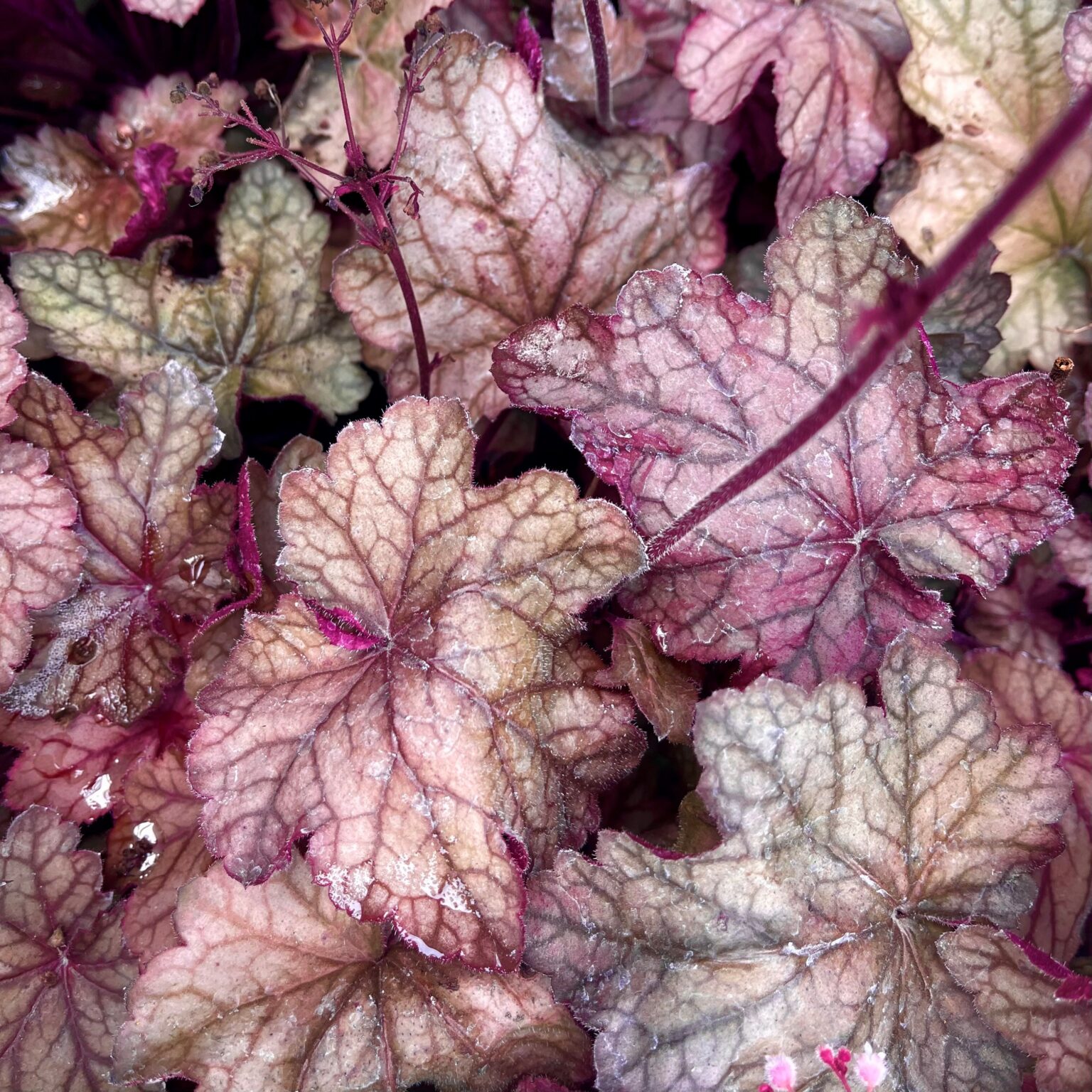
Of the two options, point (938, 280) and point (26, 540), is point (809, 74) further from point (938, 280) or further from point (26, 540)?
point (26, 540)

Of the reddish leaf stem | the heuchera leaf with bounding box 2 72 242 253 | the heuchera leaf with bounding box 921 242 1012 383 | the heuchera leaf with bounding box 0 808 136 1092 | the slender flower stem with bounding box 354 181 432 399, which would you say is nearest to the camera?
the reddish leaf stem

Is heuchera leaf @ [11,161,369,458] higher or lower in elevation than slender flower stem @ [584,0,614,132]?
lower

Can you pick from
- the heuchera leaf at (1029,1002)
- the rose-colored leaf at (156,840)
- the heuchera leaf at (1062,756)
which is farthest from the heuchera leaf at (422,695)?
the heuchera leaf at (1062,756)

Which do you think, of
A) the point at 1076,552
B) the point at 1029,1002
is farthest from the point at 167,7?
the point at 1029,1002

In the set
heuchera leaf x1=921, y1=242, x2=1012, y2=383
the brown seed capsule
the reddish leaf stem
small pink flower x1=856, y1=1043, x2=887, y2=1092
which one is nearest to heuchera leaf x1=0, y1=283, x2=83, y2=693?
the brown seed capsule

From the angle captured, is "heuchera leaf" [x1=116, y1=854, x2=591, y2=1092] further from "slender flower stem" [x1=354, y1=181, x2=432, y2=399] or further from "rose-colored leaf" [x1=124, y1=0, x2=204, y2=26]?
"rose-colored leaf" [x1=124, y1=0, x2=204, y2=26]

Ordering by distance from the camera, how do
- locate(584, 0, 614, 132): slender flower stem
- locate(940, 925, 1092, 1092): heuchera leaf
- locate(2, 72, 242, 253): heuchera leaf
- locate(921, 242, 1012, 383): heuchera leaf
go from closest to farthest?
1. locate(940, 925, 1092, 1092): heuchera leaf
2. locate(584, 0, 614, 132): slender flower stem
3. locate(921, 242, 1012, 383): heuchera leaf
4. locate(2, 72, 242, 253): heuchera leaf

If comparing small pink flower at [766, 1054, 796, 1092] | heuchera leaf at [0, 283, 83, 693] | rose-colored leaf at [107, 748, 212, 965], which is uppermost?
heuchera leaf at [0, 283, 83, 693]

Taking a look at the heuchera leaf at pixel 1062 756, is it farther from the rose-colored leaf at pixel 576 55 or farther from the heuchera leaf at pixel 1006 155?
the rose-colored leaf at pixel 576 55
